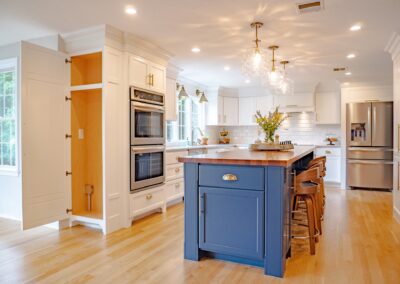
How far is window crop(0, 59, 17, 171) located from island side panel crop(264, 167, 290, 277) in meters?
3.29

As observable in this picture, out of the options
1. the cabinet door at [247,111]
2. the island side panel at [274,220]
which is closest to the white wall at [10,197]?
the island side panel at [274,220]

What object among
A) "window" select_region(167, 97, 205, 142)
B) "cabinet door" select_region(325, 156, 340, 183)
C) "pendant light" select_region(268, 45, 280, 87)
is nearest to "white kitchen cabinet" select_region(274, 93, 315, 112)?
"cabinet door" select_region(325, 156, 340, 183)

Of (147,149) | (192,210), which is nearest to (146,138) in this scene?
(147,149)

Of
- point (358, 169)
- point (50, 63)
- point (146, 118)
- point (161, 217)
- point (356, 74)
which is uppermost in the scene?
point (356, 74)

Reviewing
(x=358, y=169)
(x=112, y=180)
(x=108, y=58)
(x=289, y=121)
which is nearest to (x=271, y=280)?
(x=112, y=180)

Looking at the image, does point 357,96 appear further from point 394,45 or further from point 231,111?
point 231,111

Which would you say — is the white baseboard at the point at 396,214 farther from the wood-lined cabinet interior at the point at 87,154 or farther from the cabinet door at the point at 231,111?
the cabinet door at the point at 231,111

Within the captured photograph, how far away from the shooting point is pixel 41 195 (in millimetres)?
3328

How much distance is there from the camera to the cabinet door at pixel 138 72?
145 inches

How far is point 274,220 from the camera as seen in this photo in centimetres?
234

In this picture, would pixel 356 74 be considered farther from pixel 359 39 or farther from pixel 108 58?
pixel 108 58

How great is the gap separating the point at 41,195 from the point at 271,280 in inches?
102

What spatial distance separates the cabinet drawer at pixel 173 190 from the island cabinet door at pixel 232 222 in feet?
6.75

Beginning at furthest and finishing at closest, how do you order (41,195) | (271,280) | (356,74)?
1. (356,74)
2. (41,195)
3. (271,280)
